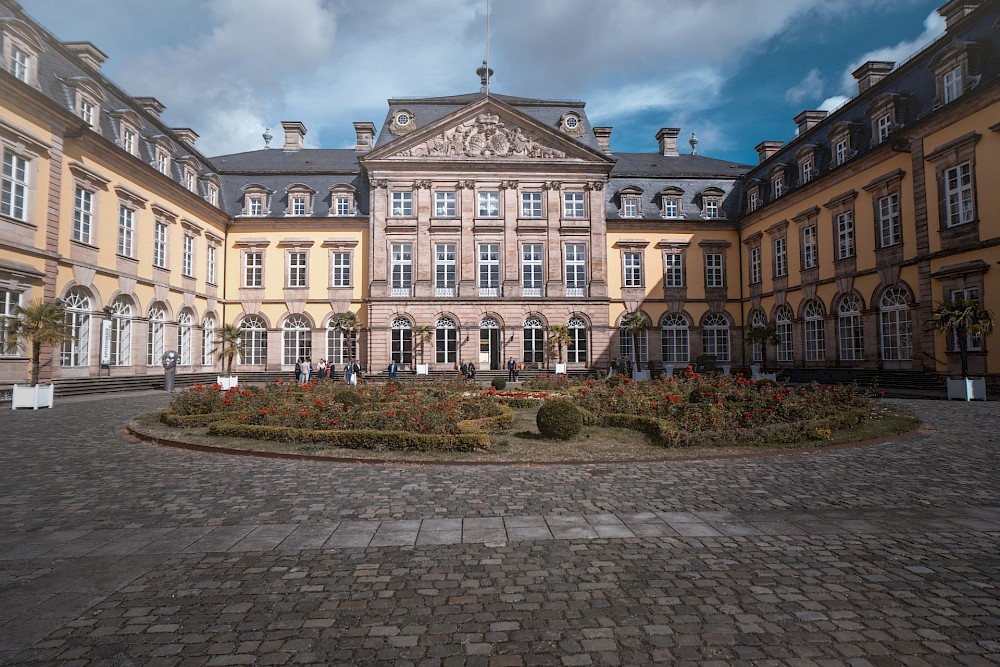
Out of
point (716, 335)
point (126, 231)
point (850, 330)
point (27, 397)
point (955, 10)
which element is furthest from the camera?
point (716, 335)

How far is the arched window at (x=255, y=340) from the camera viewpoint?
123 feet

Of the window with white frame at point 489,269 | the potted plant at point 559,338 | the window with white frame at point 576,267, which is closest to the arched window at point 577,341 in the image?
the potted plant at point 559,338

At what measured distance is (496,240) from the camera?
37.2 m

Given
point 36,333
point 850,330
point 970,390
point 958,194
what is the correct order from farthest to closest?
point 850,330 < point 958,194 < point 970,390 < point 36,333

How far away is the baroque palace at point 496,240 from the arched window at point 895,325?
12 cm

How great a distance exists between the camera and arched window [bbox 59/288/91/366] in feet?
76.8

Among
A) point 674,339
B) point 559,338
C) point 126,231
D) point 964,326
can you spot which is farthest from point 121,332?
point 964,326

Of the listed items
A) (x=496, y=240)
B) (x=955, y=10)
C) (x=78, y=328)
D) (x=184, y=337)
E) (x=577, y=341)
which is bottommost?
(x=577, y=341)

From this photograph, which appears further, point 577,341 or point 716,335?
point 716,335

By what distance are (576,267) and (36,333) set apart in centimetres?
2815

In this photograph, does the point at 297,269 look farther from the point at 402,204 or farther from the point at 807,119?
the point at 807,119

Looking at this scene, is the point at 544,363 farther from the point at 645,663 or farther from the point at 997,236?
the point at 645,663

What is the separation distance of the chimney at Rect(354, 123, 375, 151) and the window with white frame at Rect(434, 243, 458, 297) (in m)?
11.9

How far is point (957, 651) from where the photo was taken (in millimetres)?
3219
